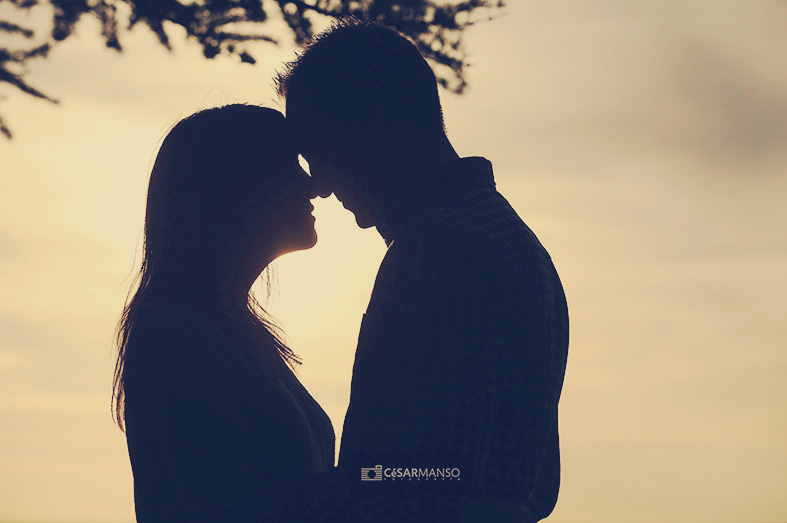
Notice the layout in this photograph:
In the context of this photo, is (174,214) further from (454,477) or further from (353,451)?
(454,477)

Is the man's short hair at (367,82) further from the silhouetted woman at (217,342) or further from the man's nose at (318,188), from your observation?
the silhouetted woman at (217,342)

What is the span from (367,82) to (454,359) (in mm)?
1398

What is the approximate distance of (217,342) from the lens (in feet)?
13.0

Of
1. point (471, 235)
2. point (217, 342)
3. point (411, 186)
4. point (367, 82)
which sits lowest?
point (217, 342)

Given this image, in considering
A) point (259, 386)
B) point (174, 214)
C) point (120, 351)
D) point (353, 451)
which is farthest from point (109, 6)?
point (353, 451)

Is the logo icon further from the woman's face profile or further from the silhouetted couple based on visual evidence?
the woman's face profile

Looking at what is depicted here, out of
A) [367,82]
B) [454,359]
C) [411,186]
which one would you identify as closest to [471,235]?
[454,359]

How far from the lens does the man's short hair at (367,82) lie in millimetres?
3369

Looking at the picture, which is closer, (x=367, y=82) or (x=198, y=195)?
(x=367, y=82)

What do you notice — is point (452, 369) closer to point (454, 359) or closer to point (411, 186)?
point (454, 359)

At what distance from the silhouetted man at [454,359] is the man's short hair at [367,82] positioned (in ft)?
0.51

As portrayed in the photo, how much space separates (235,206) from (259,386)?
93 centimetres

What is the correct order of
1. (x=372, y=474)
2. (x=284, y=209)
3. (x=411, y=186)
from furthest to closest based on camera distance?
(x=284, y=209), (x=411, y=186), (x=372, y=474)

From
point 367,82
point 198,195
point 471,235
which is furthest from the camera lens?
point 198,195
